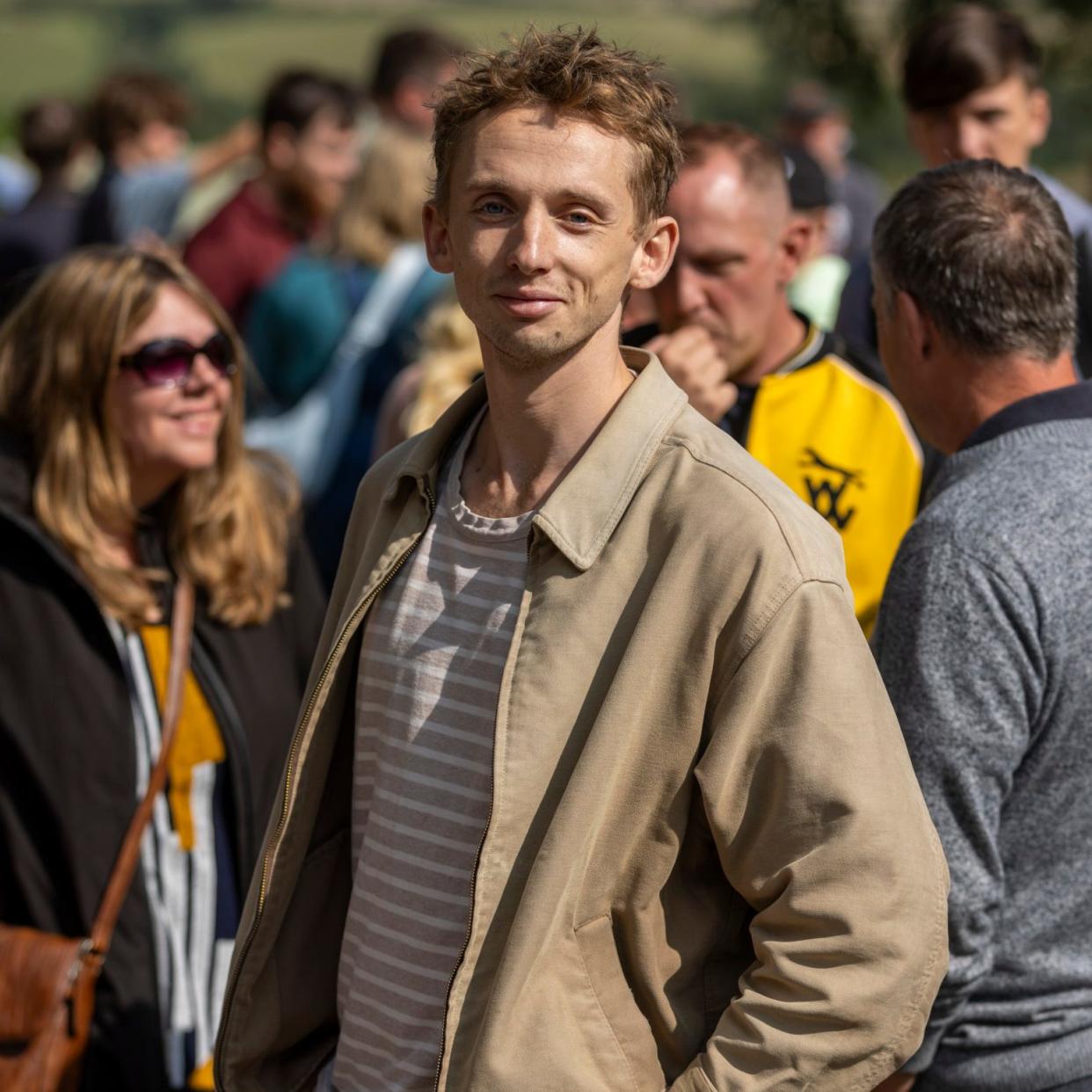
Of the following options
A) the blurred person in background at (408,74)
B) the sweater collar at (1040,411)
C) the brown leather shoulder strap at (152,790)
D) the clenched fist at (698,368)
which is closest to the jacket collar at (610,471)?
the sweater collar at (1040,411)

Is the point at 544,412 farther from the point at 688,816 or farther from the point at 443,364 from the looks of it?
the point at 443,364

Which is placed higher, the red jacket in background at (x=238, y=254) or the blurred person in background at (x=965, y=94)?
the blurred person in background at (x=965, y=94)

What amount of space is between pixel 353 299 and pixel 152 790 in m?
2.40

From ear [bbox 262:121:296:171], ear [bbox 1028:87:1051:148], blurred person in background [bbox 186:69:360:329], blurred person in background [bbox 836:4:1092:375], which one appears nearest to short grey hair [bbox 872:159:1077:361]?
blurred person in background [bbox 836:4:1092:375]

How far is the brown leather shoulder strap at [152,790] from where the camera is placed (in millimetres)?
3117

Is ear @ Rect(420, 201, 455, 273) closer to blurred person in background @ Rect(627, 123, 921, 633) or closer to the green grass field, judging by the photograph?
blurred person in background @ Rect(627, 123, 921, 633)

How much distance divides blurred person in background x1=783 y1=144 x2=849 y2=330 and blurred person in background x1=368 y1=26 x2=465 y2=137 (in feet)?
5.36

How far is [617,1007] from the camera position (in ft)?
6.34

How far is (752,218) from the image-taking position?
3.25 metres

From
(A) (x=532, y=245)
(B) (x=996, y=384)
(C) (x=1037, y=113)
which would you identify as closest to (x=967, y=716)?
(B) (x=996, y=384)

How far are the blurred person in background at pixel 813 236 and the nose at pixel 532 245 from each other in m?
1.51

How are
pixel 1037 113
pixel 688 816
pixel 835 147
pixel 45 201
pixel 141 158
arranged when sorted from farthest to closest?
pixel 835 147 < pixel 141 158 < pixel 45 201 < pixel 1037 113 < pixel 688 816

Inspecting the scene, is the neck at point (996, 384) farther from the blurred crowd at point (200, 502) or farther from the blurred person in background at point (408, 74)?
the blurred person in background at point (408, 74)

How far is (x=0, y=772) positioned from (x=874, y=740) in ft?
6.68
